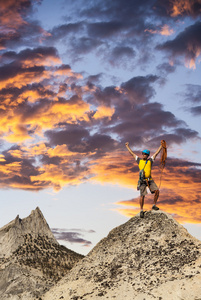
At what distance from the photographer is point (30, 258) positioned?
49.1m

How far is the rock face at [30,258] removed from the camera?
41.8m

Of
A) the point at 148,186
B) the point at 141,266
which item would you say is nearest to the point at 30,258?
the point at 148,186

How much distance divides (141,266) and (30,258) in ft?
93.7

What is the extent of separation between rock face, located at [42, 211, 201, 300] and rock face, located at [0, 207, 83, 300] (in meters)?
13.9

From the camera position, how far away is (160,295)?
2103 cm

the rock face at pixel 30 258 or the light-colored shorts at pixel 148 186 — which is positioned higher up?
the light-colored shorts at pixel 148 186

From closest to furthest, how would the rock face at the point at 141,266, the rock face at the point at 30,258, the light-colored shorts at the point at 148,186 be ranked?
the rock face at the point at 141,266 < the light-colored shorts at the point at 148,186 < the rock face at the point at 30,258

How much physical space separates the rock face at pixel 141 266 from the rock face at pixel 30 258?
13.9 meters

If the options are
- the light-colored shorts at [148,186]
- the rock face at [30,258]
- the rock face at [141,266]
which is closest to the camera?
the rock face at [141,266]

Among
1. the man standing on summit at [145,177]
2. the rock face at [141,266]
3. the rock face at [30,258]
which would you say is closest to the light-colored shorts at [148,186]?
the man standing on summit at [145,177]

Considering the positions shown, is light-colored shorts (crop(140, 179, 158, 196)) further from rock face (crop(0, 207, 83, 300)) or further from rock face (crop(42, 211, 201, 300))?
rock face (crop(0, 207, 83, 300))

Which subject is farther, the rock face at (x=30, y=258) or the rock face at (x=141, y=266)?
the rock face at (x=30, y=258)

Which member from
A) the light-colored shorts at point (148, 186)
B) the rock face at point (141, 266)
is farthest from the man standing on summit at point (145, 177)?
the rock face at point (141, 266)

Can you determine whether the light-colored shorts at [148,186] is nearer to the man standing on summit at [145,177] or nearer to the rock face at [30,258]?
the man standing on summit at [145,177]
